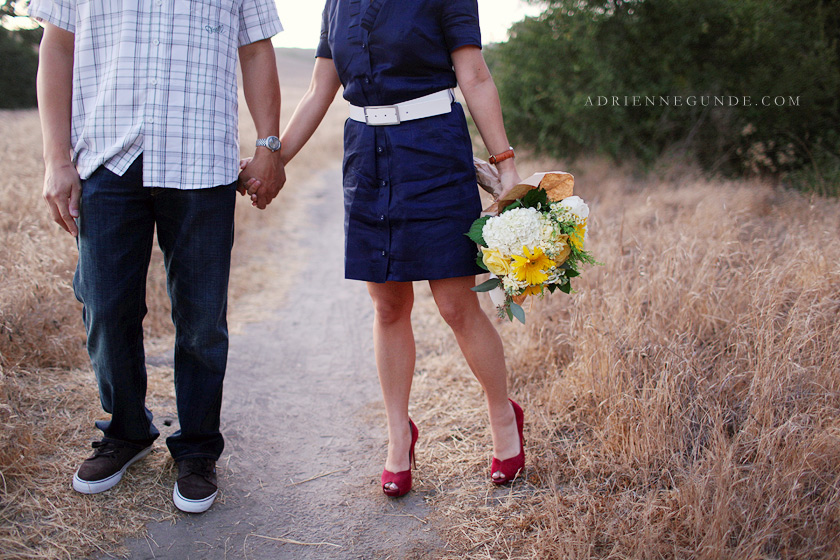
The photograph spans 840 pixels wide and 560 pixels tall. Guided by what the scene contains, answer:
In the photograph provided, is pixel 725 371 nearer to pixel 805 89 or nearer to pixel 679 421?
pixel 679 421

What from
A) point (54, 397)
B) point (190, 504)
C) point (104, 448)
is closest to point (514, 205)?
point (190, 504)

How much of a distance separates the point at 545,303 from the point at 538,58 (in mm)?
5031

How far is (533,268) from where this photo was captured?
1969 mm

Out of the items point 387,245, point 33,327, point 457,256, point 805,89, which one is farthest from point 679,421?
point 805,89

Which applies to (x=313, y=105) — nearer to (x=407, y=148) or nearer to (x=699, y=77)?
(x=407, y=148)

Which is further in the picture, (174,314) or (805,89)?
(805,89)

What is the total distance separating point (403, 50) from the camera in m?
1.96

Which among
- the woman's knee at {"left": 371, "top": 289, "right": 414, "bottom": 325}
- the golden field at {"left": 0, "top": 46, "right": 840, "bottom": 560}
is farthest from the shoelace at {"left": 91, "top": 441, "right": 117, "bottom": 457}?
the woman's knee at {"left": 371, "top": 289, "right": 414, "bottom": 325}

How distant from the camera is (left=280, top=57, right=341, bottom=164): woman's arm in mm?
2289

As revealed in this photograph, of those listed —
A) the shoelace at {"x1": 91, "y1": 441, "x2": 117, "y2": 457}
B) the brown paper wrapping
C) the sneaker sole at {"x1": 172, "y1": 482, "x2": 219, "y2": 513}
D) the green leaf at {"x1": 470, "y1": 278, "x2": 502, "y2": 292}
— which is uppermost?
the brown paper wrapping

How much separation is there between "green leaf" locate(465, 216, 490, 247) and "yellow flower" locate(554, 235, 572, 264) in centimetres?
25

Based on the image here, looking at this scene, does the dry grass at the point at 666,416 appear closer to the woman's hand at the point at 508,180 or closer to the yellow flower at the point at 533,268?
the yellow flower at the point at 533,268

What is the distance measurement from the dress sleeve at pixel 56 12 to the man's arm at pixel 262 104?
0.56m

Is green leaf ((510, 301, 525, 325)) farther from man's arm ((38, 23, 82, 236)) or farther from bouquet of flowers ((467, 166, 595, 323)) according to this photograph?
man's arm ((38, 23, 82, 236))
